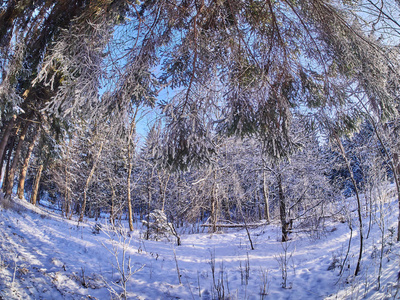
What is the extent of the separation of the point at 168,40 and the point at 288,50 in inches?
105

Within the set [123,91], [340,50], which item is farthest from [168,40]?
[340,50]

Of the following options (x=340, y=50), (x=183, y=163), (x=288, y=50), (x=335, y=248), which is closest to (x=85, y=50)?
(x=183, y=163)

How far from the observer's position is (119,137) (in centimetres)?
432

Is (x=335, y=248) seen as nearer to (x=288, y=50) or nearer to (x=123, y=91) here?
(x=288, y=50)

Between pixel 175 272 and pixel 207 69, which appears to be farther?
pixel 175 272

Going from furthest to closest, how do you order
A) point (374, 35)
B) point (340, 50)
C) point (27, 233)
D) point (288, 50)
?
1. point (27, 233)
2. point (288, 50)
3. point (374, 35)
4. point (340, 50)

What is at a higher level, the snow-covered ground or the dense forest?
the dense forest

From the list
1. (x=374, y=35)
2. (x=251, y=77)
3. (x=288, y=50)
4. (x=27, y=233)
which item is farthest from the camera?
(x=27, y=233)

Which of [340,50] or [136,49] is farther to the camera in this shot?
[136,49]

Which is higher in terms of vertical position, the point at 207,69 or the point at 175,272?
the point at 207,69

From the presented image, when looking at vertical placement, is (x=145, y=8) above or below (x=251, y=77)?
above

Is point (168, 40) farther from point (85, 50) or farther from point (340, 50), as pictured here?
point (340, 50)

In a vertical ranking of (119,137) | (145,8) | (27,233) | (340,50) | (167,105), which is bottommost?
(27,233)

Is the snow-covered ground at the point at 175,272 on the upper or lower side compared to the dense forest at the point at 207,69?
lower
